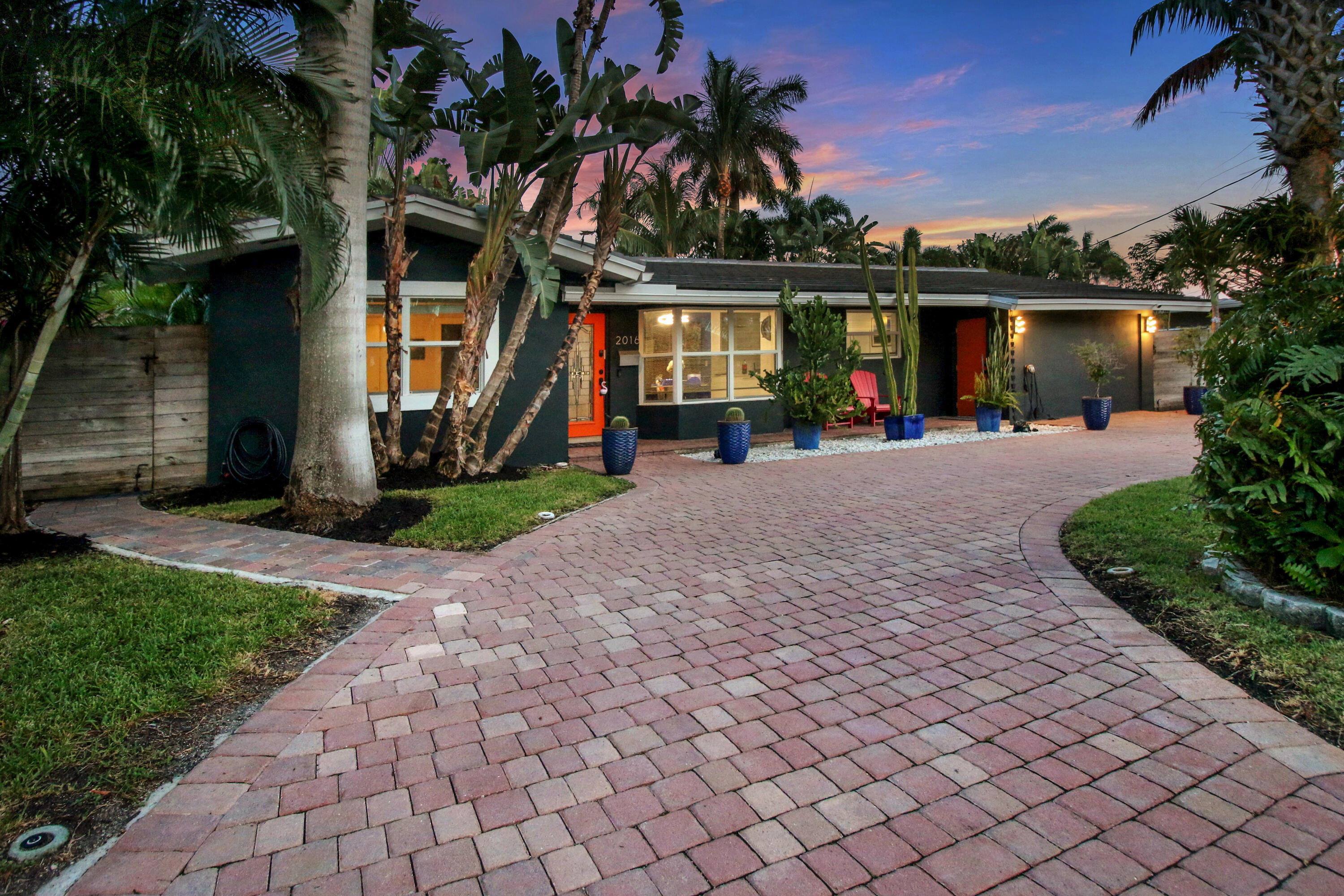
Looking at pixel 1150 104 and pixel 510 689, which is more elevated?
pixel 1150 104

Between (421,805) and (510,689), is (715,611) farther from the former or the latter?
(421,805)

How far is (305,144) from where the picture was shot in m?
5.30

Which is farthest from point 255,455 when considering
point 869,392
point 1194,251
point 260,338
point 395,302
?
point 869,392

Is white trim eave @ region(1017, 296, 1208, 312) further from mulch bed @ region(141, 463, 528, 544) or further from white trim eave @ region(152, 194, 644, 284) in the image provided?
mulch bed @ region(141, 463, 528, 544)

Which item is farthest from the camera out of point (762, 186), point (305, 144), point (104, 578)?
point (762, 186)

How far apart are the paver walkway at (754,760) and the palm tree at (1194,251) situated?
108 inches

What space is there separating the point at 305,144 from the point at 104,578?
10.6 feet

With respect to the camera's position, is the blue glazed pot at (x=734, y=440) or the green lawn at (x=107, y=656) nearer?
the green lawn at (x=107, y=656)

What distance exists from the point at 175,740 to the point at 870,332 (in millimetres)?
14368

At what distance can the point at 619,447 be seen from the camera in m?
8.97

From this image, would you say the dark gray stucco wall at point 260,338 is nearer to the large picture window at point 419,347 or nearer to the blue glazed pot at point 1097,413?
the large picture window at point 419,347

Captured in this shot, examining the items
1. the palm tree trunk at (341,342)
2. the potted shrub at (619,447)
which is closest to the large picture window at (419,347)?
the potted shrub at (619,447)

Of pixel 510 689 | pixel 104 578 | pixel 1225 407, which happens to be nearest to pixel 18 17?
pixel 104 578

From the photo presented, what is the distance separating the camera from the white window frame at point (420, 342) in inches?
355
